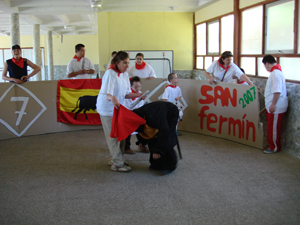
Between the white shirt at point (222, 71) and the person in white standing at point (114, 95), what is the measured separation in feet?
8.34

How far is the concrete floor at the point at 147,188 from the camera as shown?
10.8 feet

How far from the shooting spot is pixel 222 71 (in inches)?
262

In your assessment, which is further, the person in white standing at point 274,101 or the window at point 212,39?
the window at point 212,39

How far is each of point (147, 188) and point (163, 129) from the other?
0.80m

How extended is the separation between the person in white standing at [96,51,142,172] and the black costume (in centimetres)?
37

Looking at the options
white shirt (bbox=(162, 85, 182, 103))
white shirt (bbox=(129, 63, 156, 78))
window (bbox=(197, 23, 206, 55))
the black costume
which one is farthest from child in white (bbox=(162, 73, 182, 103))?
window (bbox=(197, 23, 206, 55))

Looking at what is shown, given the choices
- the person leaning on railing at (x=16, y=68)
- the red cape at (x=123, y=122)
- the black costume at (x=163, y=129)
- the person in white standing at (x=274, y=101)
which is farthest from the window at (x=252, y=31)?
the person leaning on railing at (x=16, y=68)

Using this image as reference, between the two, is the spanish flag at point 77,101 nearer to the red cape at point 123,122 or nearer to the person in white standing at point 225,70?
the person in white standing at point 225,70

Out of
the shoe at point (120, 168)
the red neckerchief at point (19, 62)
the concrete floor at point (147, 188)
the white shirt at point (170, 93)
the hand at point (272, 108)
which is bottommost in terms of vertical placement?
the concrete floor at point (147, 188)

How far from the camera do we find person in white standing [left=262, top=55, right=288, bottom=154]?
210 inches

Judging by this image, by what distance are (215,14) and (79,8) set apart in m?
5.40

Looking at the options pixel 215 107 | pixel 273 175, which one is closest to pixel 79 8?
pixel 215 107

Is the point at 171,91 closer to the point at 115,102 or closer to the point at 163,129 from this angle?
the point at 163,129

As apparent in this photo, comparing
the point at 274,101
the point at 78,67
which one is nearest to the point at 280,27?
the point at 274,101
